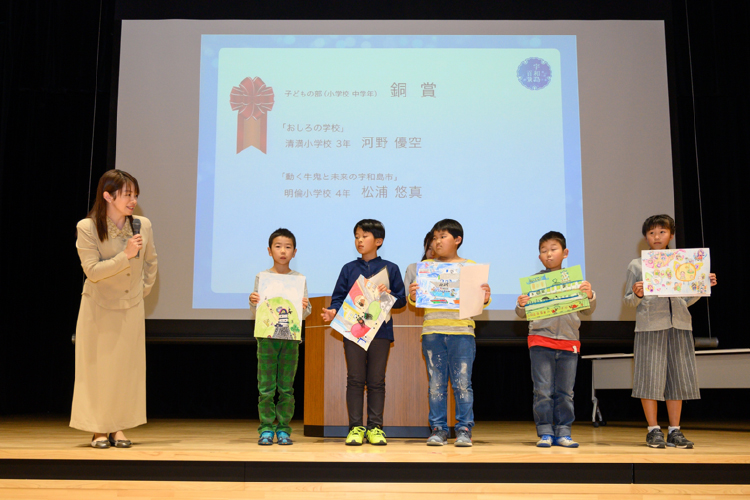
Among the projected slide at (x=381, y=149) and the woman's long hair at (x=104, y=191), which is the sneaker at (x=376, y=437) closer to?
the projected slide at (x=381, y=149)

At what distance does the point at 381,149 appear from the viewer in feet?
14.0

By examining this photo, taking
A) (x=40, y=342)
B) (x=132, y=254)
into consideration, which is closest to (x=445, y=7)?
(x=132, y=254)

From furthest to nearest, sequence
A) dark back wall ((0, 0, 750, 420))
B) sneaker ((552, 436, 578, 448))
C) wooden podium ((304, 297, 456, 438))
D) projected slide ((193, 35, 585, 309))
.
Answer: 1. dark back wall ((0, 0, 750, 420))
2. projected slide ((193, 35, 585, 309))
3. wooden podium ((304, 297, 456, 438))
4. sneaker ((552, 436, 578, 448))

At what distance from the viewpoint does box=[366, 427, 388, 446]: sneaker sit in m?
2.93

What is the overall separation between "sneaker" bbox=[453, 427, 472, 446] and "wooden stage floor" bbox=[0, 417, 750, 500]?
0.66 feet

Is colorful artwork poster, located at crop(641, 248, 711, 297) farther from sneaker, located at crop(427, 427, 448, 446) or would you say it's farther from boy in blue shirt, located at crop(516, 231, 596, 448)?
sneaker, located at crop(427, 427, 448, 446)

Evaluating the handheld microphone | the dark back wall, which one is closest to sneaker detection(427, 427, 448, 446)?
the handheld microphone

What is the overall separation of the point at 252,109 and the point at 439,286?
222 cm

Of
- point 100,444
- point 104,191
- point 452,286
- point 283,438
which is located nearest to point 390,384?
point 283,438

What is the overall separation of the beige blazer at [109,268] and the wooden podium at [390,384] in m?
1.05

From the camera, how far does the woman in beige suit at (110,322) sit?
274 cm

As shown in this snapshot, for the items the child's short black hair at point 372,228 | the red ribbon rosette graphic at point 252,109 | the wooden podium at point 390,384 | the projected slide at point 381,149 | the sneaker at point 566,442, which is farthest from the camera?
the red ribbon rosette graphic at point 252,109

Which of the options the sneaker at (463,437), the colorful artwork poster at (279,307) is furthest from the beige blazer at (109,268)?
the sneaker at (463,437)

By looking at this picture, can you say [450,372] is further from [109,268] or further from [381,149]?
[381,149]
